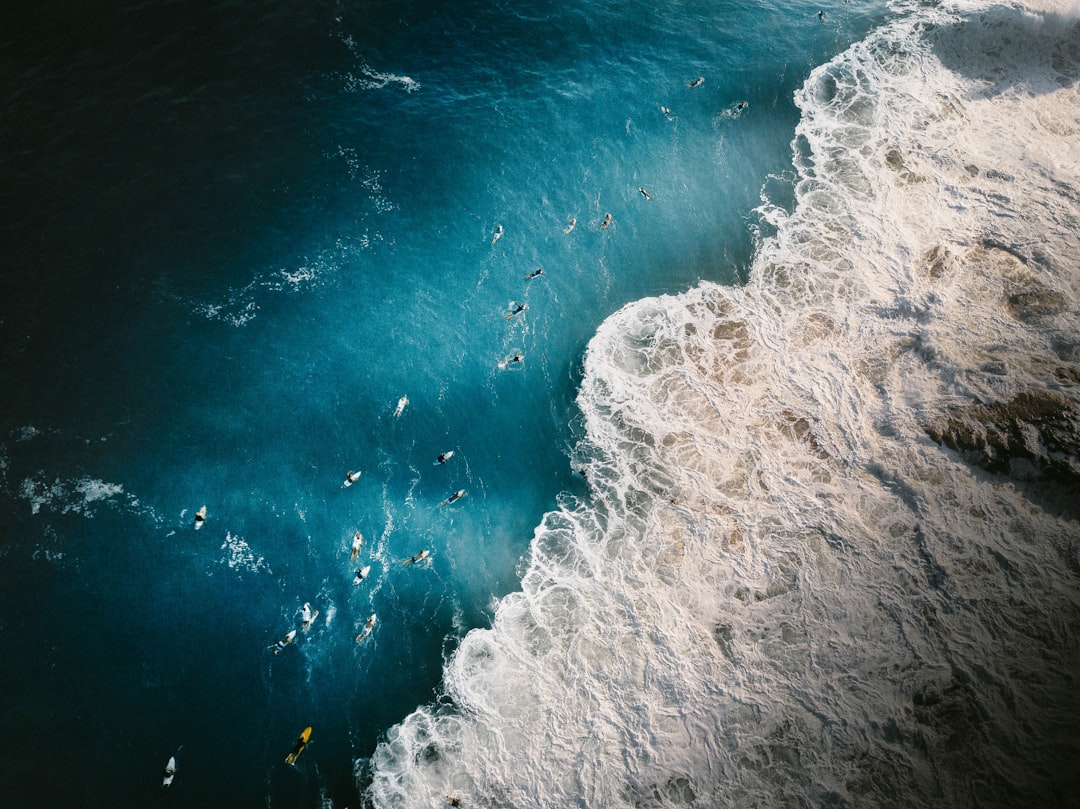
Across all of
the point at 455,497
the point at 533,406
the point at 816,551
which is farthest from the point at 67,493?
the point at 816,551

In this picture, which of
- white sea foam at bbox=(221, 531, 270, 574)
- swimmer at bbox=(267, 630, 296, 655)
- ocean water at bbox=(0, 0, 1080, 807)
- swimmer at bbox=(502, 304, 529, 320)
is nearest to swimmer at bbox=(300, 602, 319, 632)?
ocean water at bbox=(0, 0, 1080, 807)

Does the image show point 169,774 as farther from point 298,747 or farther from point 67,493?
point 67,493

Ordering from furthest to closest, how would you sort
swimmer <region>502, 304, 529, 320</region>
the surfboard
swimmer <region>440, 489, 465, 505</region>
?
swimmer <region>502, 304, 529, 320</region>, swimmer <region>440, 489, 465, 505</region>, the surfboard

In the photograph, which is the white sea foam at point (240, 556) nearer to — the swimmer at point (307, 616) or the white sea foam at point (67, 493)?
the swimmer at point (307, 616)

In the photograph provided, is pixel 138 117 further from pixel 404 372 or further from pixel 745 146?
pixel 745 146

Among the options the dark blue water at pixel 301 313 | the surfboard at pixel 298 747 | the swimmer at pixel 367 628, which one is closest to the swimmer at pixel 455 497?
the dark blue water at pixel 301 313

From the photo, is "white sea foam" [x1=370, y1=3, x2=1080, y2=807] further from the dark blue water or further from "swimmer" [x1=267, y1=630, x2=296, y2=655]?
"swimmer" [x1=267, y1=630, x2=296, y2=655]

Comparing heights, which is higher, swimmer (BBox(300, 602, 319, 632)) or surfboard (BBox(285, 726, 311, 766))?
swimmer (BBox(300, 602, 319, 632))
